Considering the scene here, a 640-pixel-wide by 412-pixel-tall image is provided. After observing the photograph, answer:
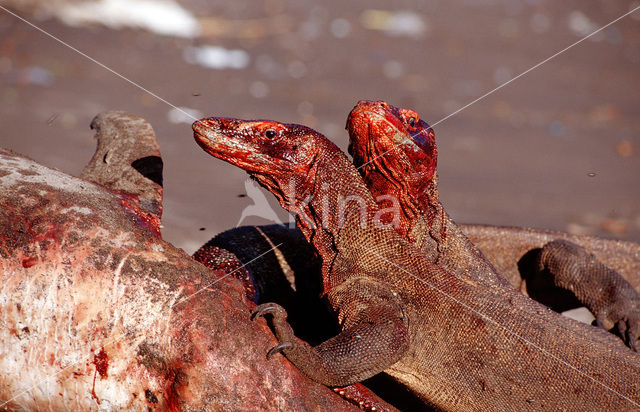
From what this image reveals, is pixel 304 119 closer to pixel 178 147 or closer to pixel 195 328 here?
pixel 178 147

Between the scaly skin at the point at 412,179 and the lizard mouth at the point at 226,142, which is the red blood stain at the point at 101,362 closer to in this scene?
the lizard mouth at the point at 226,142

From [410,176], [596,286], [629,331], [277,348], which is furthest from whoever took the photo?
[596,286]

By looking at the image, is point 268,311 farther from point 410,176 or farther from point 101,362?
point 410,176

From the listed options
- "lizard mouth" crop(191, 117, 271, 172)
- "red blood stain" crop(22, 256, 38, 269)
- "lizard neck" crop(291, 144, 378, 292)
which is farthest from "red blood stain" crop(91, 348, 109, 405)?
"lizard neck" crop(291, 144, 378, 292)

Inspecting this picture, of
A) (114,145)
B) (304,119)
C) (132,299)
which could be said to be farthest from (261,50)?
(132,299)

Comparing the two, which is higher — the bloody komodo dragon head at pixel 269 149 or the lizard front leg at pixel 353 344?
the bloody komodo dragon head at pixel 269 149

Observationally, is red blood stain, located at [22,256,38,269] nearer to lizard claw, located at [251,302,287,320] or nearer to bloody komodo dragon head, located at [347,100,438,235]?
lizard claw, located at [251,302,287,320]

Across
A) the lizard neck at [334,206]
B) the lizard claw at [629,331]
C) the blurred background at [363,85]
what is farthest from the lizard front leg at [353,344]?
the blurred background at [363,85]

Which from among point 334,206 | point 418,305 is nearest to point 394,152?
point 334,206
